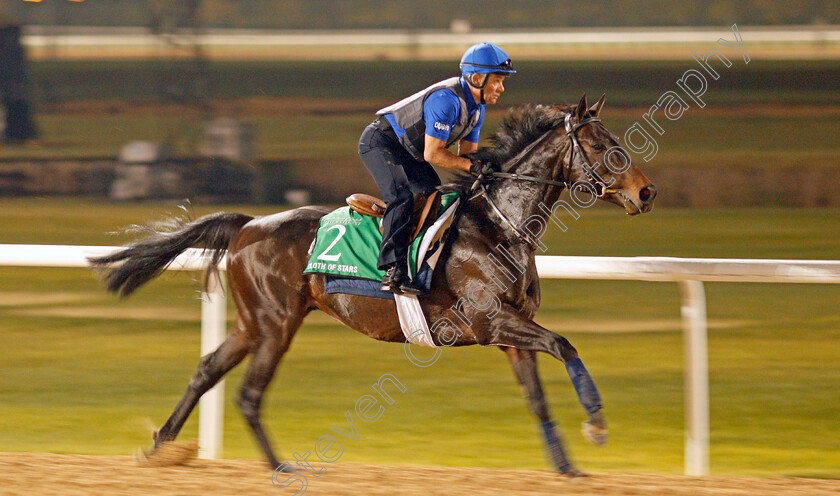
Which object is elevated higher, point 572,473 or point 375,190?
point 375,190

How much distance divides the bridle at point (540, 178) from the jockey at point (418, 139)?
102 mm

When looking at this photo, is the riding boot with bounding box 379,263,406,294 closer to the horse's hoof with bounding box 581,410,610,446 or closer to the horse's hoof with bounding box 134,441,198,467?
the horse's hoof with bounding box 581,410,610,446

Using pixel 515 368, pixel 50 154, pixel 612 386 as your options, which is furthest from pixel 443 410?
pixel 50 154

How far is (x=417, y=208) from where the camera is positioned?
377 centimetres

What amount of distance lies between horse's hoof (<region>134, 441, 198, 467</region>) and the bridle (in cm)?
145

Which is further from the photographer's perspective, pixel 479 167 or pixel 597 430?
pixel 479 167

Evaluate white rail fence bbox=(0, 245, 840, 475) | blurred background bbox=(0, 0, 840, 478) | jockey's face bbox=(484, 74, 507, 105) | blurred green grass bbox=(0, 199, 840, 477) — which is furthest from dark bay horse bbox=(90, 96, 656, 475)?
blurred background bbox=(0, 0, 840, 478)

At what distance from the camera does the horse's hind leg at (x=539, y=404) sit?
3.62 meters

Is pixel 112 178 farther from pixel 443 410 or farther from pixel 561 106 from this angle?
pixel 561 106

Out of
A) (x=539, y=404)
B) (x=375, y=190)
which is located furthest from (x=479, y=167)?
(x=375, y=190)

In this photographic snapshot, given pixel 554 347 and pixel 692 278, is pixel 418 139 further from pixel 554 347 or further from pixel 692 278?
pixel 692 278

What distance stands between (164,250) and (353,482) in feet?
4.22

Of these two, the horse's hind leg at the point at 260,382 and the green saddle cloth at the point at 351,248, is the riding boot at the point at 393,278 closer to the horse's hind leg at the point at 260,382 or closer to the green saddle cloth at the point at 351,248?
the green saddle cloth at the point at 351,248

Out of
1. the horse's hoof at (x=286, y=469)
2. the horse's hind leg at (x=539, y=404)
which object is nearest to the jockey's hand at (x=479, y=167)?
the horse's hind leg at (x=539, y=404)
